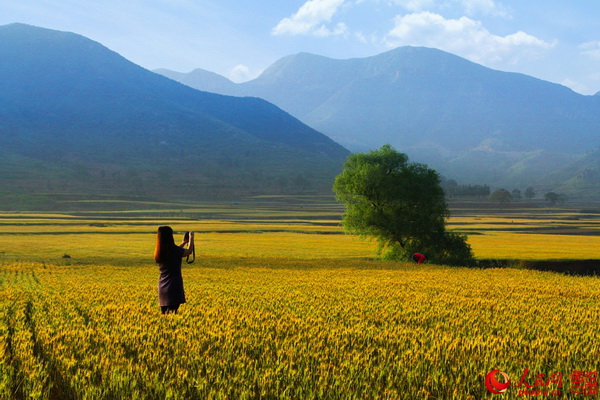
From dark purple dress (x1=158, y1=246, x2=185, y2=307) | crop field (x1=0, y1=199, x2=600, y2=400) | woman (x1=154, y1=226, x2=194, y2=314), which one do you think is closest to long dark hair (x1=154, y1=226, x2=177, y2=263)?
woman (x1=154, y1=226, x2=194, y2=314)

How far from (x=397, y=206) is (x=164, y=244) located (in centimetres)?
4914

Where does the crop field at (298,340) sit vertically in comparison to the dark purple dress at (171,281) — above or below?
below

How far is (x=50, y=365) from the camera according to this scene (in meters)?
10.3

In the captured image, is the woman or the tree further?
the tree

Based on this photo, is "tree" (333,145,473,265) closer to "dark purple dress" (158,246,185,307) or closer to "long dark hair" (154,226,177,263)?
"dark purple dress" (158,246,185,307)

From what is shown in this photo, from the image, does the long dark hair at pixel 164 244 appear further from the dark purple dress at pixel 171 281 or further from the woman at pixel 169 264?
the dark purple dress at pixel 171 281

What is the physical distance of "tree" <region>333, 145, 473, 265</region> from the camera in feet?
192

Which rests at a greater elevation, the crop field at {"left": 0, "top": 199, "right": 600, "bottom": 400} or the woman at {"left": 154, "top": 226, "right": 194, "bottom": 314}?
the woman at {"left": 154, "top": 226, "right": 194, "bottom": 314}

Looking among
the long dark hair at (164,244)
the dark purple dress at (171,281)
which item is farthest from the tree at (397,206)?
the long dark hair at (164,244)

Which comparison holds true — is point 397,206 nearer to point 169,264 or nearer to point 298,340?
point 169,264

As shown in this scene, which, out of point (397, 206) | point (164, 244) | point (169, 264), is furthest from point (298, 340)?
point (397, 206)

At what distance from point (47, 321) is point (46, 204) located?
7251 inches

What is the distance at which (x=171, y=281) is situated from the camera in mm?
14359

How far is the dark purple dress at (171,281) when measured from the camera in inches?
553
